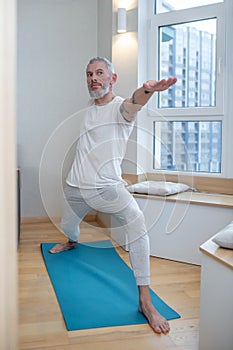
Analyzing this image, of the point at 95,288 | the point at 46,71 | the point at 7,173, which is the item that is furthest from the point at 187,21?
the point at 7,173

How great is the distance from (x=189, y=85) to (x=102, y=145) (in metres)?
1.37

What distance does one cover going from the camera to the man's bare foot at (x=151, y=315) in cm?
187

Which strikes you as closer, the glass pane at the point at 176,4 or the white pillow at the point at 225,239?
the white pillow at the point at 225,239

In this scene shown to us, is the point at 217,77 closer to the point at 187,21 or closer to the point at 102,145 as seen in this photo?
the point at 187,21

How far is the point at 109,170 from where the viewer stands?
7.30 ft

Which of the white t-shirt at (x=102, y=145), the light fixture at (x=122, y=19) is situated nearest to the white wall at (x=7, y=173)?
the white t-shirt at (x=102, y=145)

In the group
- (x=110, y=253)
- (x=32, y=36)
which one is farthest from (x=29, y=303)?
(x=32, y=36)

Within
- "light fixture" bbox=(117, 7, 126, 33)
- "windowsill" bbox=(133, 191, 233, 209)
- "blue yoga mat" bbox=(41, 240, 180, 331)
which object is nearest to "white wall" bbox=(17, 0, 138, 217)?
"light fixture" bbox=(117, 7, 126, 33)

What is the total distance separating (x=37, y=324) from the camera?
1937 mm

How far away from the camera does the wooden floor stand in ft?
5.76

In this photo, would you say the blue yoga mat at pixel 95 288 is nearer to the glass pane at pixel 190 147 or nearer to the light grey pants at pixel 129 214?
the light grey pants at pixel 129 214

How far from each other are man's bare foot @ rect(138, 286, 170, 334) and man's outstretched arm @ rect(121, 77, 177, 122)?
86 centimetres

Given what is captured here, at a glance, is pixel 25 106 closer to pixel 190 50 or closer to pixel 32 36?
pixel 32 36

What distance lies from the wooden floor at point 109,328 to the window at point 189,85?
92 cm
